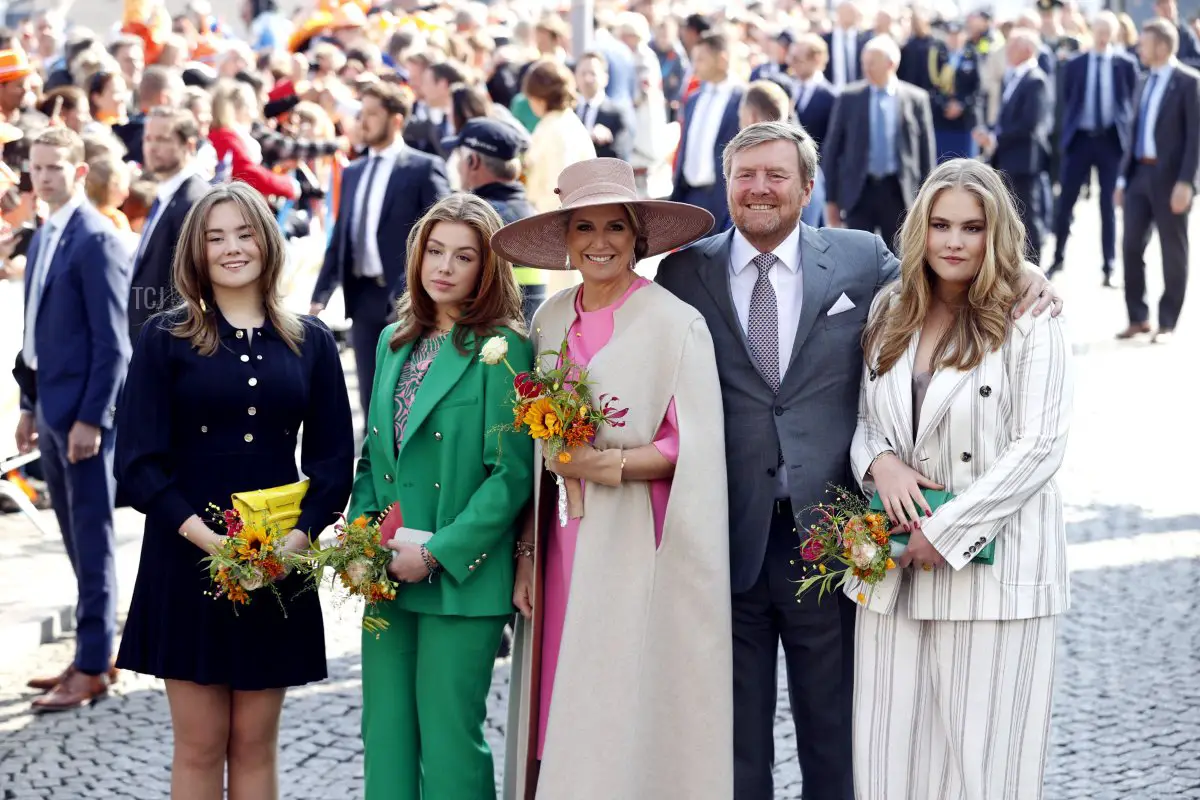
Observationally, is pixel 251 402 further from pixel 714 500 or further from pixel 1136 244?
pixel 1136 244

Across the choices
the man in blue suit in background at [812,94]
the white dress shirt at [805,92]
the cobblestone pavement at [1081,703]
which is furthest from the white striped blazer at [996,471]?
the white dress shirt at [805,92]

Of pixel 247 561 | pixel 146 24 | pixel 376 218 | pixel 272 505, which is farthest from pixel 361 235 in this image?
pixel 146 24

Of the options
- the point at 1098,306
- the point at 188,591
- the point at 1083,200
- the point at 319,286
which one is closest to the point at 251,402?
the point at 188,591

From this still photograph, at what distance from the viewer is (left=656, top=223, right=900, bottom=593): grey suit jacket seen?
14.7 ft

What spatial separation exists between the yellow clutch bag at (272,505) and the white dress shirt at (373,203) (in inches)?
162

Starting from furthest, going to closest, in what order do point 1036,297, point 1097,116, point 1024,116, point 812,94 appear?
point 1024,116 → point 1097,116 → point 812,94 → point 1036,297

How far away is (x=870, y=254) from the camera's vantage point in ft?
15.4

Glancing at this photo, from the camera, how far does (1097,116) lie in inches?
597

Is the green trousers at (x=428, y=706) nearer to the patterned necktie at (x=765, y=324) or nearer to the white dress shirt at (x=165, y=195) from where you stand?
the patterned necktie at (x=765, y=324)

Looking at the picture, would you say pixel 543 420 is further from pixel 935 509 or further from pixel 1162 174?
pixel 1162 174

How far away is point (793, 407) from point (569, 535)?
0.71m

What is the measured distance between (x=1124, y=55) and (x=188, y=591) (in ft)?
43.2

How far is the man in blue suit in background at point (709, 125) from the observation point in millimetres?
11844

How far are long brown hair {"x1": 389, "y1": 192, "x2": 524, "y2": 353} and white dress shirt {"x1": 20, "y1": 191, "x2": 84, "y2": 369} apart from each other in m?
2.39
